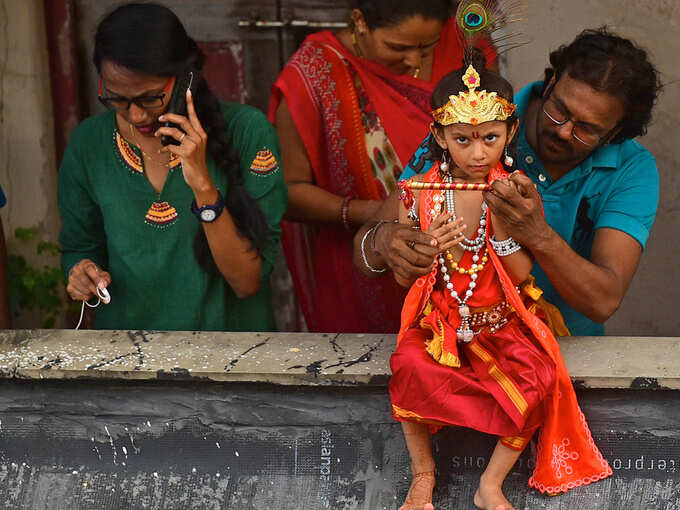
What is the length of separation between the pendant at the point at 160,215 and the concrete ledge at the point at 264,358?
0.36 metres

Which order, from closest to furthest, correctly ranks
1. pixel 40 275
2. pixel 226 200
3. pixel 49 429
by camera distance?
1. pixel 49 429
2. pixel 226 200
3. pixel 40 275

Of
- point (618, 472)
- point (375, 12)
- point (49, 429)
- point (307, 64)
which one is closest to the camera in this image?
point (618, 472)

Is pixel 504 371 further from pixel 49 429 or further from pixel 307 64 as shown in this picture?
pixel 307 64

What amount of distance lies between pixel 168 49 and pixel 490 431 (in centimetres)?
143

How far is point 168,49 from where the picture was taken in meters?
2.66

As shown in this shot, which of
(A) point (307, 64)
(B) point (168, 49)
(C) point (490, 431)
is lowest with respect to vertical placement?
(C) point (490, 431)

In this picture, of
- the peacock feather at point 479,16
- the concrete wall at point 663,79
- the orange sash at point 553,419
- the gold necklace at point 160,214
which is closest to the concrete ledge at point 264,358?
the orange sash at point 553,419

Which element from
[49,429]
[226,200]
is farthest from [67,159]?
[49,429]

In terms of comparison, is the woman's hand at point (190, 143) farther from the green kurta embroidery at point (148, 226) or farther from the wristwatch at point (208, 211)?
the green kurta embroidery at point (148, 226)

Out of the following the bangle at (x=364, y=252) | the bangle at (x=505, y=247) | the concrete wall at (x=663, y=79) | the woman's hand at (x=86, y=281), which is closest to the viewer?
the bangle at (x=505, y=247)

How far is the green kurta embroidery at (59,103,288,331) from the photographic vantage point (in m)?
2.84

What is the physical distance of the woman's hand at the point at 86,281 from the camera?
2.75 meters

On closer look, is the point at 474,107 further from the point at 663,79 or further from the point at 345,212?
the point at 663,79

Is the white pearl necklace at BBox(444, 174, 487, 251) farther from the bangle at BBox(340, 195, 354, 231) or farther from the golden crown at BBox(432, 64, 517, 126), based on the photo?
the bangle at BBox(340, 195, 354, 231)
